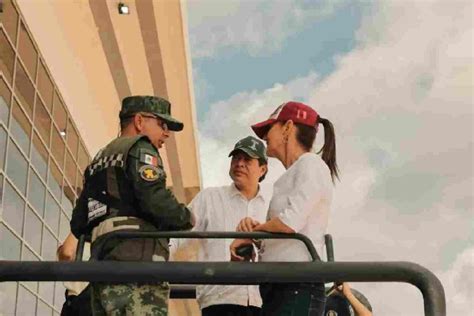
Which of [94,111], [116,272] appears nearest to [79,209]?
[116,272]

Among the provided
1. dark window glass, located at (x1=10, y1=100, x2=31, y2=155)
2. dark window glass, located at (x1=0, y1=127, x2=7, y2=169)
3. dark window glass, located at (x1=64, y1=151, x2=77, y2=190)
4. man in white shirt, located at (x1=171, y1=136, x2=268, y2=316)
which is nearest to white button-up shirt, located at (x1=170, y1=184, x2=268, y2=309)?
man in white shirt, located at (x1=171, y1=136, x2=268, y2=316)

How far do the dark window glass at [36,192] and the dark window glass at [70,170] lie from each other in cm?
122

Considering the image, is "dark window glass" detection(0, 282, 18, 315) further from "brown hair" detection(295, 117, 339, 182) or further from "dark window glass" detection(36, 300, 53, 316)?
"brown hair" detection(295, 117, 339, 182)

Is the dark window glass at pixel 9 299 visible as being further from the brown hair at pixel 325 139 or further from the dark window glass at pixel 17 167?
the brown hair at pixel 325 139

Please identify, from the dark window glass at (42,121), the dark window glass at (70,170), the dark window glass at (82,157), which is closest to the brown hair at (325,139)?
the dark window glass at (42,121)

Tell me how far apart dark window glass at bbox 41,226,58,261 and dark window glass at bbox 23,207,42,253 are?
0.47 ft

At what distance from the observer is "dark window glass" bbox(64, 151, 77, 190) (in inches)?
405

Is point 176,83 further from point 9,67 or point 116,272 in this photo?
point 116,272

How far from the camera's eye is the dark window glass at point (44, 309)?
8477 millimetres

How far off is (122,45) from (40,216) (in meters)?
4.40

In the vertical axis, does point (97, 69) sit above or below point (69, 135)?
above

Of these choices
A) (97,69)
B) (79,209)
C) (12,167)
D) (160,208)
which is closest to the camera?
(160,208)

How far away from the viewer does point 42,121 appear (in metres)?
9.23

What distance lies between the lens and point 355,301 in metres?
3.60
